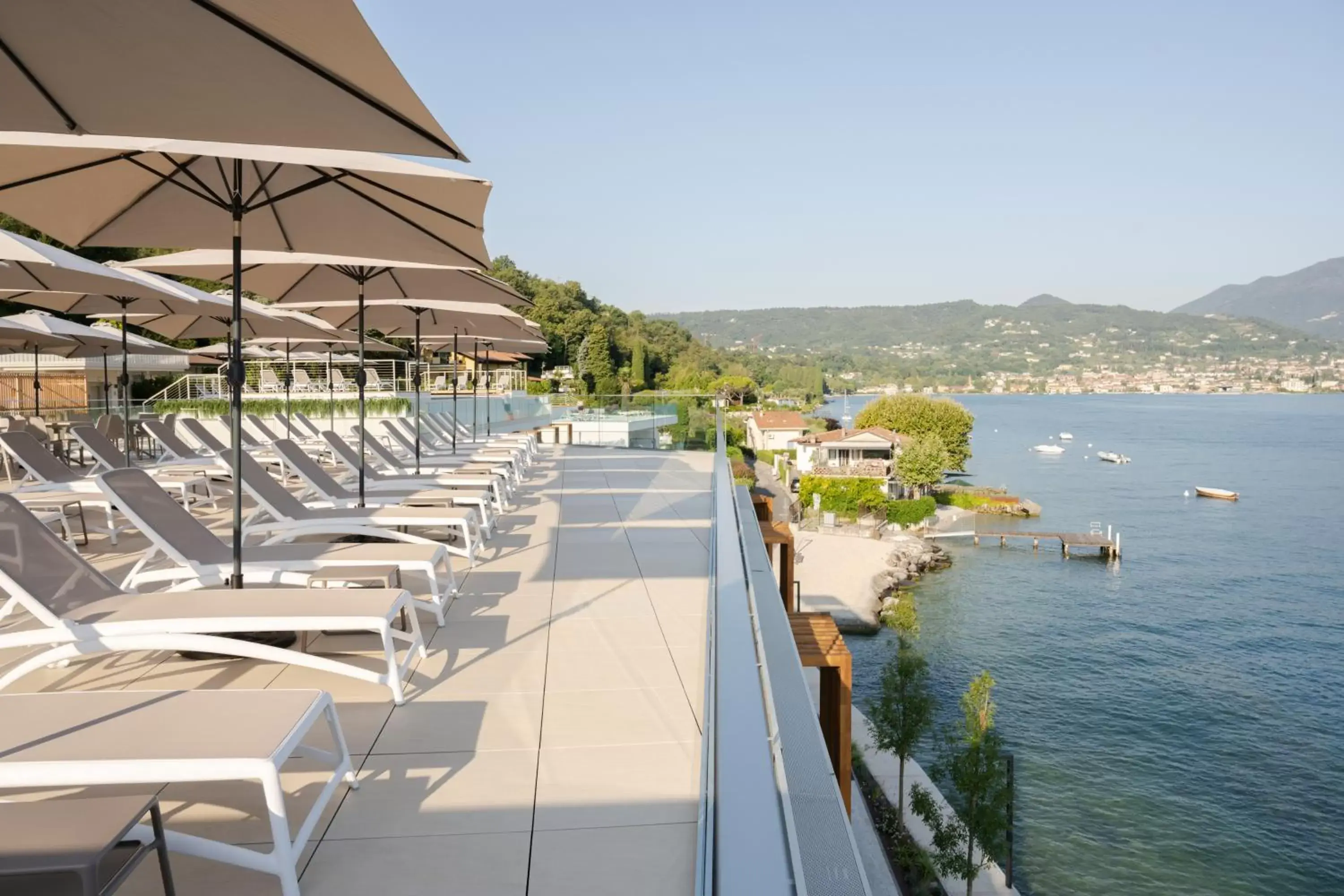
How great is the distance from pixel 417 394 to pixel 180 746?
7.97 metres

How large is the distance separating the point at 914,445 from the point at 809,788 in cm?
6264

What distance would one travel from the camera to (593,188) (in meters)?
59.5

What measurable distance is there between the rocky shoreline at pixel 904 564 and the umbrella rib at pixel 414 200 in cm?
3382

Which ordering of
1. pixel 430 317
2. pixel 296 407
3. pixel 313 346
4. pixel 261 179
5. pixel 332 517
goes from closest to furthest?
1. pixel 261 179
2. pixel 332 517
3. pixel 430 317
4. pixel 313 346
5. pixel 296 407

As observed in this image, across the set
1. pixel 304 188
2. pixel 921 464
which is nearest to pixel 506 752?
pixel 304 188

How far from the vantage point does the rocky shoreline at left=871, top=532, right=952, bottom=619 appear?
38.7 meters

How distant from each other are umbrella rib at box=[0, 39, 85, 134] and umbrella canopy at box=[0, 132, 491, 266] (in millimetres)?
859

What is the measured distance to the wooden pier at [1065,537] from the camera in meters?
48.5

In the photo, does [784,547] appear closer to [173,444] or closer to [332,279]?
[332,279]

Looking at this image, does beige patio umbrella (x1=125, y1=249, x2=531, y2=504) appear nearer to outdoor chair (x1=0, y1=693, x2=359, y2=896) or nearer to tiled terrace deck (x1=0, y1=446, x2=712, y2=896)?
tiled terrace deck (x1=0, y1=446, x2=712, y2=896)

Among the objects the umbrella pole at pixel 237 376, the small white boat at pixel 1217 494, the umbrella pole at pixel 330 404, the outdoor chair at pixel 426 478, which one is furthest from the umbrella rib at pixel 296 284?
the small white boat at pixel 1217 494

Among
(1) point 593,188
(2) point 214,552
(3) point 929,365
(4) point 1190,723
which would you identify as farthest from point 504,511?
(3) point 929,365

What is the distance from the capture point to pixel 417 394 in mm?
9859

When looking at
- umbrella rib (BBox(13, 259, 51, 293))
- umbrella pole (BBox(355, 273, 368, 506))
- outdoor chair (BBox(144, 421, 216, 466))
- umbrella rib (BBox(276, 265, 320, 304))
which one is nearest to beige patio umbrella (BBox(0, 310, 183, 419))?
outdoor chair (BBox(144, 421, 216, 466))
